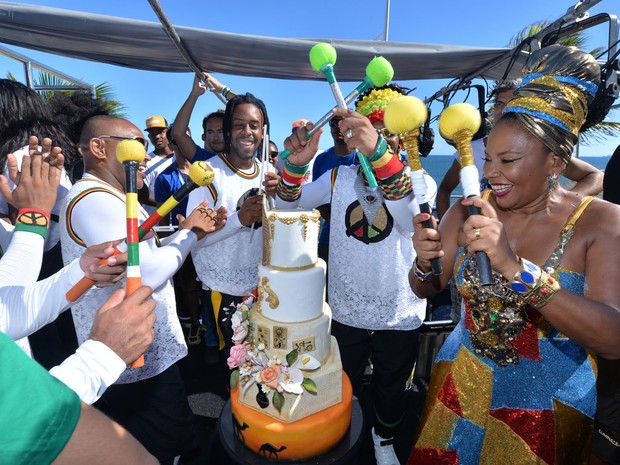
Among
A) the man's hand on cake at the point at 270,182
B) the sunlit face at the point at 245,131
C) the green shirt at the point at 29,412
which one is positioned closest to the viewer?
the green shirt at the point at 29,412

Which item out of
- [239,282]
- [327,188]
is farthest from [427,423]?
[239,282]

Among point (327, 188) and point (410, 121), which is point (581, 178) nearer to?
point (327, 188)

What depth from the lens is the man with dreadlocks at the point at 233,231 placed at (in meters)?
2.61

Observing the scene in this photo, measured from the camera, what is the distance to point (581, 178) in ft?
9.16

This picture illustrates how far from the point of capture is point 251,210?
238cm

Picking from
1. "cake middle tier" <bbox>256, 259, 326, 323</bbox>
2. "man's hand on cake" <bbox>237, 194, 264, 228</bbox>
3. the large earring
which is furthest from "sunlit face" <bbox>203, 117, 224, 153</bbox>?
the large earring

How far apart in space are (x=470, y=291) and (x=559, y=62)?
2.80 feet

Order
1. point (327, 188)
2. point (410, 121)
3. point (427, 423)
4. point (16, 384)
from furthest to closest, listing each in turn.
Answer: point (327, 188) → point (427, 423) → point (410, 121) → point (16, 384)

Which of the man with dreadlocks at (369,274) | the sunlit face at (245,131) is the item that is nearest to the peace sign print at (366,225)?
the man with dreadlocks at (369,274)

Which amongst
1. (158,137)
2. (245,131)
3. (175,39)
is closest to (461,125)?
(245,131)

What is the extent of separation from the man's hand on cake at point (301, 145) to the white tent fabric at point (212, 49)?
1.66 meters

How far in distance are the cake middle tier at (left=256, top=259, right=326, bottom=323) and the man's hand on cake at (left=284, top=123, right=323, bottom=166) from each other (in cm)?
65

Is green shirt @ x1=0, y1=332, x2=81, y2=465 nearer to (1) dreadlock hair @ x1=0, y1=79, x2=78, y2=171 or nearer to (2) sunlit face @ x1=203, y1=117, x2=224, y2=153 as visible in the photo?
(1) dreadlock hair @ x1=0, y1=79, x2=78, y2=171

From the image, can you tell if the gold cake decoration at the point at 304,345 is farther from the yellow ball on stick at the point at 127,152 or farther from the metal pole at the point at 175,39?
the metal pole at the point at 175,39
